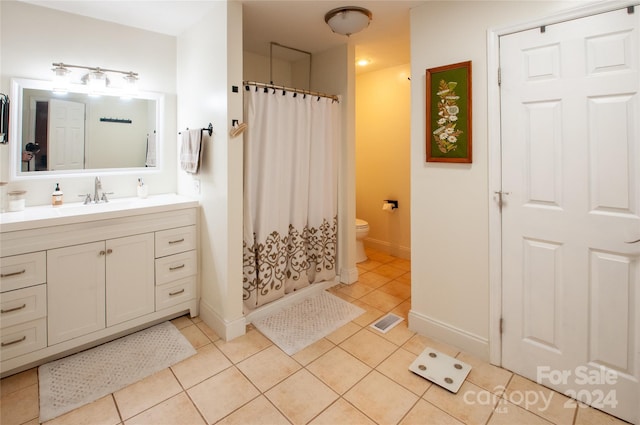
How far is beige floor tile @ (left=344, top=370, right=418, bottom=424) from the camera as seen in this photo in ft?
5.56

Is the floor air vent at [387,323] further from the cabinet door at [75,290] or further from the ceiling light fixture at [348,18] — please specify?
the ceiling light fixture at [348,18]

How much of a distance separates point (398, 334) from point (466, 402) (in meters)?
0.72

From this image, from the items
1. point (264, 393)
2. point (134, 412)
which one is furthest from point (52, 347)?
point (264, 393)

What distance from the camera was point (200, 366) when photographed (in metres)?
2.09

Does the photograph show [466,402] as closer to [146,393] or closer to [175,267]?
[146,393]

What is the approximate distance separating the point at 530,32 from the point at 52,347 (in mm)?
3429

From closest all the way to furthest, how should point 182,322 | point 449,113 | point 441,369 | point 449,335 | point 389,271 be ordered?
point 441,369 → point 449,113 → point 449,335 → point 182,322 → point 389,271

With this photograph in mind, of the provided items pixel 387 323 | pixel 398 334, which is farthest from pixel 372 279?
pixel 398 334

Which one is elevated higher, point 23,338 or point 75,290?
point 75,290

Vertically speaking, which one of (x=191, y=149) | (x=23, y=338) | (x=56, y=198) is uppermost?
(x=191, y=149)

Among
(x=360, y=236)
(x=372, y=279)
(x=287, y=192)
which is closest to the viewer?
(x=287, y=192)

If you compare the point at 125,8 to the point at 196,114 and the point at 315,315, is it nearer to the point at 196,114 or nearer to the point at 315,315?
the point at 196,114

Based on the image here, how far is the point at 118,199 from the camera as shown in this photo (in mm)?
2750

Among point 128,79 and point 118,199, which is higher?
point 128,79
